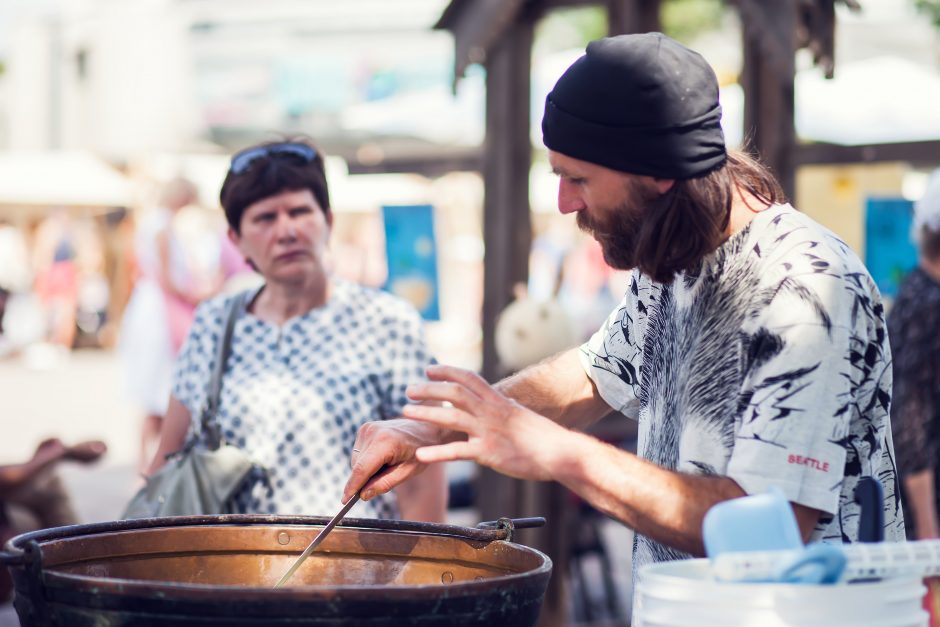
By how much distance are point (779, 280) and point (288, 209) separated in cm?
173

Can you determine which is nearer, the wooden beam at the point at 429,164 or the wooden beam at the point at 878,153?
the wooden beam at the point at 878,153

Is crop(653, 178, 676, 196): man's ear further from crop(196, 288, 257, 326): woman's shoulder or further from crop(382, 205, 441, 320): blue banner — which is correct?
crop(382, 205, 441, 320): blue banner

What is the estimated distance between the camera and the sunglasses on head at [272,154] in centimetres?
329

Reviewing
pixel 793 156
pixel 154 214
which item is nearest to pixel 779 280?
pixel 793 156

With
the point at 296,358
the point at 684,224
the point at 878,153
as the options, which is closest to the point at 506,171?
the point at 878,153

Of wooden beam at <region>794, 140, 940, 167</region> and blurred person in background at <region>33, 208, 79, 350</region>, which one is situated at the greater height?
wooden beam at <region>794, 140, 940, 167</region>

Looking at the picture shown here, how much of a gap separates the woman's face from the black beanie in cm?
143

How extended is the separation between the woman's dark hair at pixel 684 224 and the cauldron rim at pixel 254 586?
48 cm

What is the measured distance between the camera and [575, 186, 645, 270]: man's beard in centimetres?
191

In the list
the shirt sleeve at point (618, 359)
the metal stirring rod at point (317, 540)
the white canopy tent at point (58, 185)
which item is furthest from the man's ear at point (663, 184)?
the white canopy tent at point (58, 185)

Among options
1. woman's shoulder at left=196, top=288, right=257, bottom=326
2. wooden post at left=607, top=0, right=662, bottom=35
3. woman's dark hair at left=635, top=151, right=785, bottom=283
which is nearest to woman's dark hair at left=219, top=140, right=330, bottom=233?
woman's shoulder at left=196, top=288, right=257, bottom=326

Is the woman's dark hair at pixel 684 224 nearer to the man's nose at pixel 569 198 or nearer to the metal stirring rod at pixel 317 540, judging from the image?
the man's nose at pixel 569 198

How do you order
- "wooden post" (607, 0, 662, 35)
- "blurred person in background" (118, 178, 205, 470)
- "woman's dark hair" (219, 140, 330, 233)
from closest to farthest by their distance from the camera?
"woman's dark hair" (219, 140, 330, 233), "wooden post" (607, 0, 662, 35), "blurred person in background" (118, 178, 205, 470)

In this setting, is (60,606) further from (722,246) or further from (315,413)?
(315,413)
